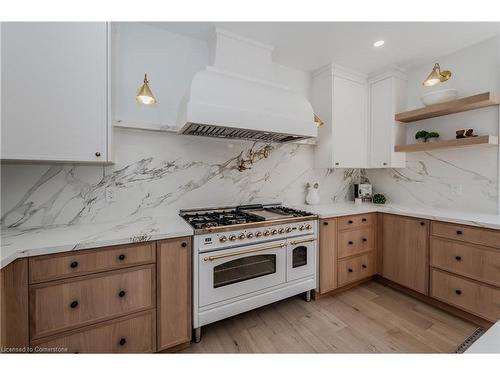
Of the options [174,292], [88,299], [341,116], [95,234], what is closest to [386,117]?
[341,116]

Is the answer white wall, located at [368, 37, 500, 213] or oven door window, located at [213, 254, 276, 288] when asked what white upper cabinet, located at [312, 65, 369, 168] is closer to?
white wall, located at [368, 37, 500, 213]

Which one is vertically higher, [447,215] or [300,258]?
[447,215]

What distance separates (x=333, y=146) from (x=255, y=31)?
1.49m

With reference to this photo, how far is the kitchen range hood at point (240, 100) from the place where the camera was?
5.36 feet

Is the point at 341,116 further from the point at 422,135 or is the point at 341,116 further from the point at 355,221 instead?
the point at 355,221

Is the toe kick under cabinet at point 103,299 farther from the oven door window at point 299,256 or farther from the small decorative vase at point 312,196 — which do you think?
the small decorative vase at point 312,196

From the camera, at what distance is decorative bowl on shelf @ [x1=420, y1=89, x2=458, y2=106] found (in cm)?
231

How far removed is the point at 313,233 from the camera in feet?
7.20

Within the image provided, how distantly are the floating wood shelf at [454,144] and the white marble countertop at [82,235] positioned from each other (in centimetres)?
261

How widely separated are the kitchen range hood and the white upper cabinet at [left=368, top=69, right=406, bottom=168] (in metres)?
1.30

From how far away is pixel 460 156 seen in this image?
2.39m

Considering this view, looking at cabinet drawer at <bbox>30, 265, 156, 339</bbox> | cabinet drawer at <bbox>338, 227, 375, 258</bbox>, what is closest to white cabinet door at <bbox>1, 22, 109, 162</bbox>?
cabinet drawer at <bbox>30, 265, 156, 339</bbox>

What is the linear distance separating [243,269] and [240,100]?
1380 mm
